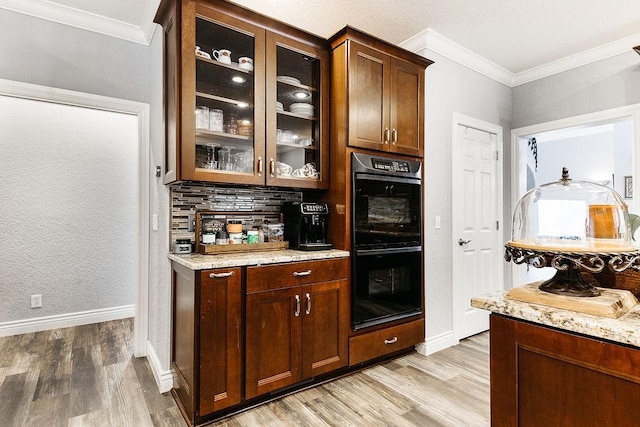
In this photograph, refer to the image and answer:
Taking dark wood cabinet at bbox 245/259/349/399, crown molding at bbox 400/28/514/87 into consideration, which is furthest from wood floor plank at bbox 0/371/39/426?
crown molding at bbox 400/28/514/87

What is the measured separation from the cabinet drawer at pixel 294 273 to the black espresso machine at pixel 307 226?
0.20m

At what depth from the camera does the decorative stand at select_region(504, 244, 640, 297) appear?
0.96 meters

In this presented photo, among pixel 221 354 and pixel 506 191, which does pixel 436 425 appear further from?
pixel 506 191

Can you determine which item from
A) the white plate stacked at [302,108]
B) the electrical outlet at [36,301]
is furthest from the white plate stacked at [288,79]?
the electrical outlet at [36,301]

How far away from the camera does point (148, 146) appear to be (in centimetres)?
269

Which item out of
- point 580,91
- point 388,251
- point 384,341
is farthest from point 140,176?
point 580,91

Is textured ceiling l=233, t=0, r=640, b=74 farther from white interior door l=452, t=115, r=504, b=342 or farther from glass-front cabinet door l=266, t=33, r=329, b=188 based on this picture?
white interior door l=452, t=115, r=504, b=342

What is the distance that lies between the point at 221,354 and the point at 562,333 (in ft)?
5.30

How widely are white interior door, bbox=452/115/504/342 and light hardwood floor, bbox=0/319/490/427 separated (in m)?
0.44

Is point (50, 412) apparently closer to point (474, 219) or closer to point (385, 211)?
point (385, 211)

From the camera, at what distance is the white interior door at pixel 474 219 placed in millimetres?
3156

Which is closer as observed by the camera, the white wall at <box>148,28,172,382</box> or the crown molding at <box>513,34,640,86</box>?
the white wall at <box>148,28,172,382</box>

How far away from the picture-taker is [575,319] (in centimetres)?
95

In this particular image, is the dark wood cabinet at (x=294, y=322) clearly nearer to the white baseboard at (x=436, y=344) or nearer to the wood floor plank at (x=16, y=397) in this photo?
the white baseboard at (x=436, y=344)
